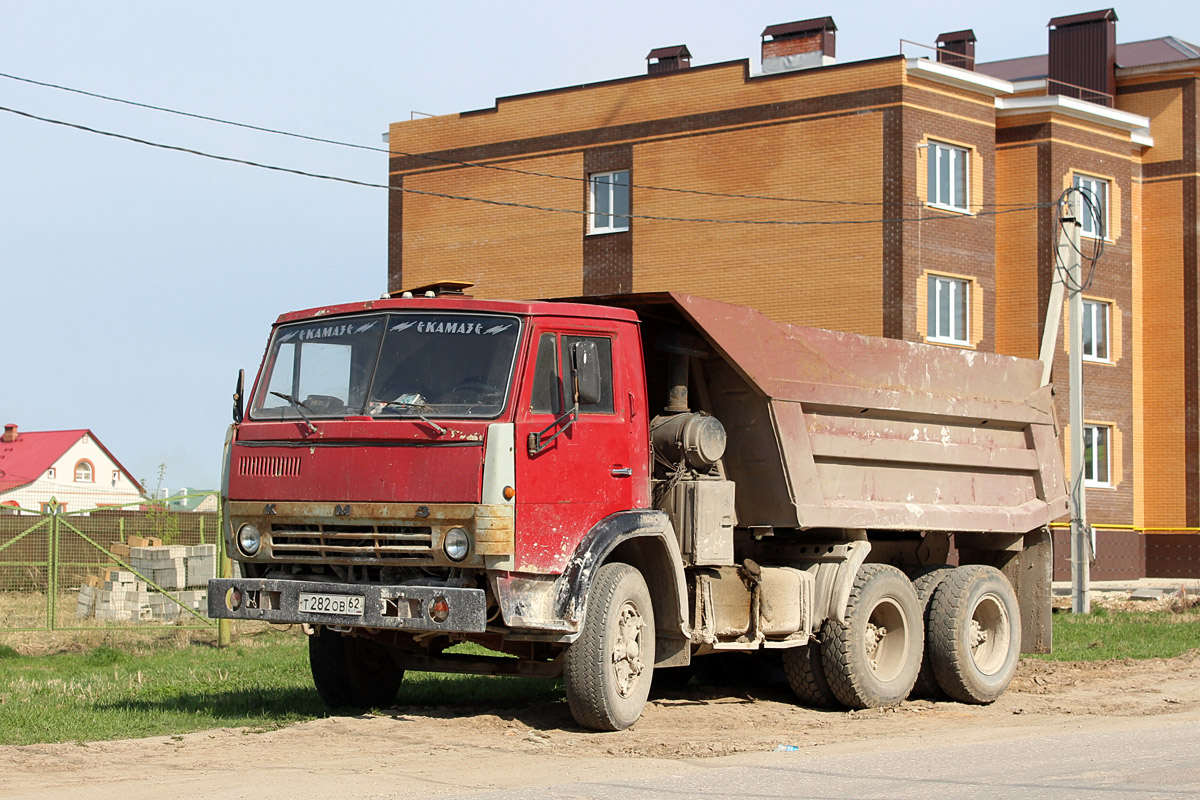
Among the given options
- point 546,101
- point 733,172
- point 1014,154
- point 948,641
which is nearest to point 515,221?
point 546,101

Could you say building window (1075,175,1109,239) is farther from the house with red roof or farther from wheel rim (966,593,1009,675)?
the house with red roof

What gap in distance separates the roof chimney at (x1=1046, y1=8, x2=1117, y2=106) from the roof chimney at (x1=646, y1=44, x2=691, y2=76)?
9226mm

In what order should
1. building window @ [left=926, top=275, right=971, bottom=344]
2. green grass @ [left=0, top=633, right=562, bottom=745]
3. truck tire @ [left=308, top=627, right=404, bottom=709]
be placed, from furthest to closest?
building window @ [left=926, top=275, right=971, bottom=344] → truck tire @ [left=308, top=627, right=404, bottom=709] → green grass @ [left=0, top=633, right=562, bottom=745]

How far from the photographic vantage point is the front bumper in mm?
8438

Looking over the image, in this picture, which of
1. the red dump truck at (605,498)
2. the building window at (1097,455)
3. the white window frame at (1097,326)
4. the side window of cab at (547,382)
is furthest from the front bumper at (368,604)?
the white window frame at (1097,326)

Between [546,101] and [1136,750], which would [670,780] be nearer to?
[1136,750]

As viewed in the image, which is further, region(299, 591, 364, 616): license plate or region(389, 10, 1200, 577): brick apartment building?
region(389, 10, 1200, 577): brick apartment building

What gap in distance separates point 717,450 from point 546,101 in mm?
27671

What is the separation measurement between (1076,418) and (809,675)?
12.2 m

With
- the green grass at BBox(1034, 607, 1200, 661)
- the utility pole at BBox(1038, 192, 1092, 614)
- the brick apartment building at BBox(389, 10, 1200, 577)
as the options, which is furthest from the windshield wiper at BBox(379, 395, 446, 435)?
the brick apartment building at BBox(389, 10, 1200, 577)

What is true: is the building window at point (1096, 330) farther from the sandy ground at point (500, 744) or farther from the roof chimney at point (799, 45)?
the sandy ground at point (500, 744)

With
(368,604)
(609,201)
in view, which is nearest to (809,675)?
(368,604)

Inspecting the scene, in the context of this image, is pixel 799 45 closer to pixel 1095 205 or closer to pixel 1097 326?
pixel 1095 205

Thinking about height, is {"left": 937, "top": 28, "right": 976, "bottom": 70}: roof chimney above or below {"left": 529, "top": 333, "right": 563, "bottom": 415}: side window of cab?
above
